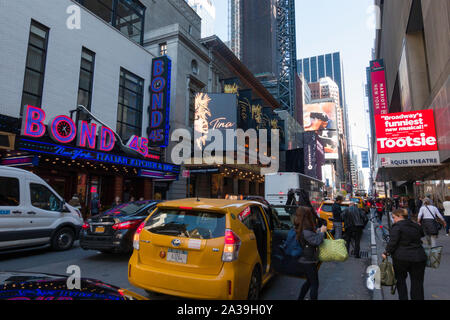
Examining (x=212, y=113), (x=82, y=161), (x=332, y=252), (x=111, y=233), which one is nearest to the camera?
(x=332, y=252)

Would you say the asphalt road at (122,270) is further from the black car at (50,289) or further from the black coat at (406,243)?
the black car at (50,289)

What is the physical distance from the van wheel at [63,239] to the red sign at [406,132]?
18065 millimetres

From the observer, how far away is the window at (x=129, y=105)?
20.9 meters

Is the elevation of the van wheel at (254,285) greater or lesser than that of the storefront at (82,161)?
lesser

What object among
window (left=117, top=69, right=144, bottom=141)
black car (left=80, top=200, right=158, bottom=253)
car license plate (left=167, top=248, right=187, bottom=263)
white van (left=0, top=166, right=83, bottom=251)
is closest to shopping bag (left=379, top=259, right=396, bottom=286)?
car license plate (left=167, top=248, right=187, bottom=263)

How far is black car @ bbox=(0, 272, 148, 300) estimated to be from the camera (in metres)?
2.19

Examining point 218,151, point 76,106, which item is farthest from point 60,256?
point 218,151

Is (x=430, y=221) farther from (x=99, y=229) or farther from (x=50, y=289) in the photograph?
(x=50, y=289)

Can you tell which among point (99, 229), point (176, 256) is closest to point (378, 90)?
point (99, 229)

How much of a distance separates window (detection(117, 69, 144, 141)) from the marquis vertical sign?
28540 mm

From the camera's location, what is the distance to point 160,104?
22.2 m

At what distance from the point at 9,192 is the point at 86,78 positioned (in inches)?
512

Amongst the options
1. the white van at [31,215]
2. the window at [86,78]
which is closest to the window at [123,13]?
the window at [86,78]

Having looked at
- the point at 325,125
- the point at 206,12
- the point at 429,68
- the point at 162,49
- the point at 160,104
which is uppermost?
the point at 206,12
